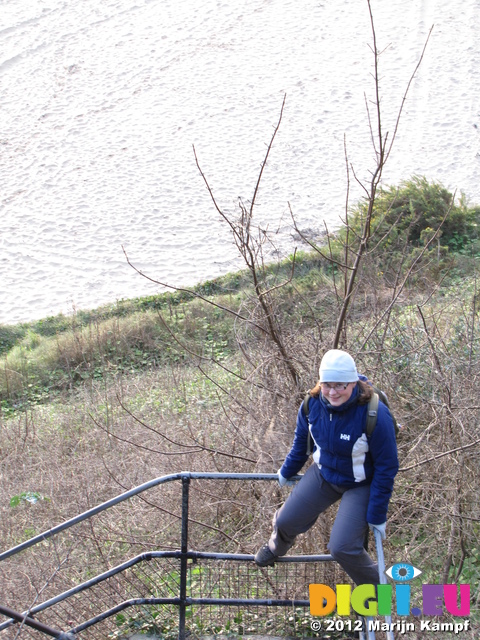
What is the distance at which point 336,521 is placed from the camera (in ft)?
12.6

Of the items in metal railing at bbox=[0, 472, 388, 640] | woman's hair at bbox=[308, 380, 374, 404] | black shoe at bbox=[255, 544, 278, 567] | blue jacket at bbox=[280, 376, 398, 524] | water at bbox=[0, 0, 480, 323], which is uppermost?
water at bbox=[0, 0, 480, 323]

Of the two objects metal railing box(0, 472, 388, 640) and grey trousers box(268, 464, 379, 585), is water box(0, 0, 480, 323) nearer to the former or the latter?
metal railing box(0, 472, 388, 640)

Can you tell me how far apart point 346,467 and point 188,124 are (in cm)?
1859

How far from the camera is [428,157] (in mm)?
18703

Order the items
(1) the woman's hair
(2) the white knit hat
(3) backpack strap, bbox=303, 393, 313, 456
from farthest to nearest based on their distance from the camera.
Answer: (3) backpack strap, bbox=303, 393, 313, 456 < (1) the woman's hair < (2) the white knit hat

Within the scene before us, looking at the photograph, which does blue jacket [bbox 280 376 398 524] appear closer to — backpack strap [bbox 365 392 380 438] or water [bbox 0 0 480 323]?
backpack strap [bbox 365 392 380 438]

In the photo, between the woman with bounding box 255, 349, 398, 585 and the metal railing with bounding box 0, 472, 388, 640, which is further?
the metal railing with bounding box 0, 472, 388, 640

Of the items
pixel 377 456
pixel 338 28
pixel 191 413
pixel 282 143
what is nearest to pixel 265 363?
pixel 377 456

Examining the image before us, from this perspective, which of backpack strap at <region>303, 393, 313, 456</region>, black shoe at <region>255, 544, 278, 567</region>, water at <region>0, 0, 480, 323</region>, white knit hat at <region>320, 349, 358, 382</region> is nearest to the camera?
white knit hat at <region>320, 349, 358, 382</region>

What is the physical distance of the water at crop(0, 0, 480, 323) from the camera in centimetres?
1670

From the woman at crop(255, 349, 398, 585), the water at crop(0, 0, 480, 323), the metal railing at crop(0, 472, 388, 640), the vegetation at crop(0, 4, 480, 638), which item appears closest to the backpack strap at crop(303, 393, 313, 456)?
the woman at crop(255, 349, 398, 585)

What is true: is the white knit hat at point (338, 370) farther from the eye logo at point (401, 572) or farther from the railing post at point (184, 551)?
the eye logo at point (401, 572)

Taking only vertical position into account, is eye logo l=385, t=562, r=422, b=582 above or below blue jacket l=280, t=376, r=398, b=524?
below

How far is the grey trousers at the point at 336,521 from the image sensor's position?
378cm
